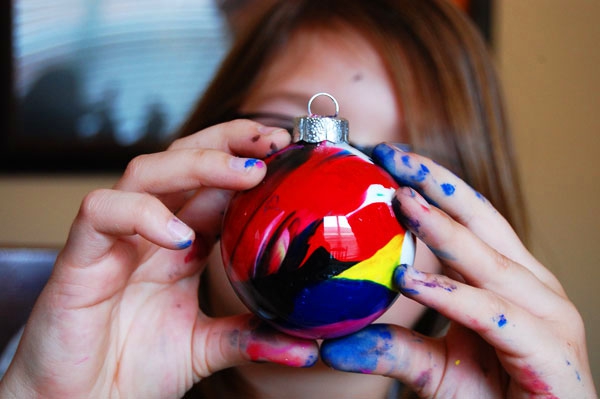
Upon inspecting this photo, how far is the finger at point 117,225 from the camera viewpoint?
624mm

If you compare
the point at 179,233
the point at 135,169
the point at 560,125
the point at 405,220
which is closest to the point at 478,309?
the point at 405,220

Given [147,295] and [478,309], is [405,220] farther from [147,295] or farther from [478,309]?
[147,295]

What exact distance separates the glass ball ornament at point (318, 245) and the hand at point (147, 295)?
0.05m

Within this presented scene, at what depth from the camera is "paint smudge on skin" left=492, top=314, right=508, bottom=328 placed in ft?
2.13

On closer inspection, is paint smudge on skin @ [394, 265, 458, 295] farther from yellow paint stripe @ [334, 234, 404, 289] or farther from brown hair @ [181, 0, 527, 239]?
brown hair @ [181, 0, 527, 239]

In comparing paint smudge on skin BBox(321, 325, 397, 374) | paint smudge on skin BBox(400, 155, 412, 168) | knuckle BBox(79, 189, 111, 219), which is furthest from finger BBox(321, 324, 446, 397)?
knuckle BBox(79, 189, 111, 219)

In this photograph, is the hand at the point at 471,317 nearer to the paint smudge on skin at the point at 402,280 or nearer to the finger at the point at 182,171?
the paint smudge on skin at the point at 402,280

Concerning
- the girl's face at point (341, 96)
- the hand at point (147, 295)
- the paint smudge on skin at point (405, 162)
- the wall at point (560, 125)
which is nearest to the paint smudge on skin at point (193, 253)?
the hand at point (147, 295)

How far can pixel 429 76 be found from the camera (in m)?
1.04

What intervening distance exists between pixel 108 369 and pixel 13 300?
638 mm

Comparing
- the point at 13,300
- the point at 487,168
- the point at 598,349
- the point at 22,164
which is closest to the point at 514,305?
the point at 487,168

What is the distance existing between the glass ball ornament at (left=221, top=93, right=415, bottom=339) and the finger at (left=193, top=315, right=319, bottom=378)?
7 cm

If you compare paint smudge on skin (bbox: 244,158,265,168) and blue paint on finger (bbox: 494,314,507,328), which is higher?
paint smudge on skin (bbox: 244,158,265,168)

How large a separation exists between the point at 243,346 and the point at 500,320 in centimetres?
34
